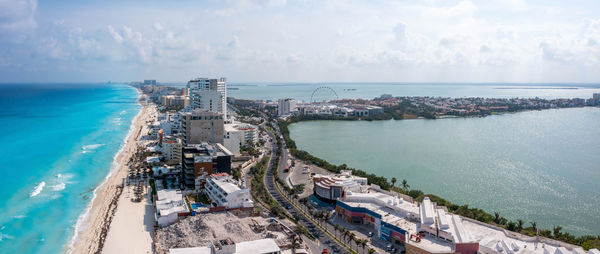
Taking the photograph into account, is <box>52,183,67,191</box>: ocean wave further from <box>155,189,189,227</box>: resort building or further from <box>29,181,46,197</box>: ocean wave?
<box>155,189,189,227</box>: resort building

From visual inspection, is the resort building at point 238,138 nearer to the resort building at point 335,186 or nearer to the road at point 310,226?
the road at point 310,226

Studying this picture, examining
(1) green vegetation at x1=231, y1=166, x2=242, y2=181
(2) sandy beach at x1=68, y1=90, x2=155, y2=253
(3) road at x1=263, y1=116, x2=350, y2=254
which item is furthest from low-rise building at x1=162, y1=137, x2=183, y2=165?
(3) road at x1=263, y1=116, x2=350, y2=254

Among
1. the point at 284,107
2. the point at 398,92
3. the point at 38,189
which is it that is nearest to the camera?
the point at 38,189

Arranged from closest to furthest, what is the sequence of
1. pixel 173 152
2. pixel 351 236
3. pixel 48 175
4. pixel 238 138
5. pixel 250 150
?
1. pixel 351 236
2. pixel 48 175
3. pixel 173 152
4. pixel 250 150
5. pixel 238 138

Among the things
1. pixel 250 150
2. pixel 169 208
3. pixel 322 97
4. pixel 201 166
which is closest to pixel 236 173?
pixel 201 166

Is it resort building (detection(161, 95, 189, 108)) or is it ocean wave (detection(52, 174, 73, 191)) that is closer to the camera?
ocean wave (detection(52, 174, 73, 191))

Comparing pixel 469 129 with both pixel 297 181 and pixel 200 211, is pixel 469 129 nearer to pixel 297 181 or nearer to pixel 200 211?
pixel 297 181

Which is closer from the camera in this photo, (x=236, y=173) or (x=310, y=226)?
(x=310, y=226)

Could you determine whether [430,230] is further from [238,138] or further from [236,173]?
[238,138]
